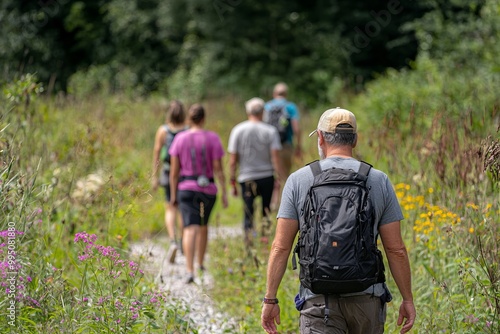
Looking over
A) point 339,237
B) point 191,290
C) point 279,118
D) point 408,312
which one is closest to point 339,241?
point 339,237

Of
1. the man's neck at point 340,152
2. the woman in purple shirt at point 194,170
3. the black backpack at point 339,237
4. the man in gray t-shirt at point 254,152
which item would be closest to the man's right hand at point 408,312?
the black backpack at point 339,237

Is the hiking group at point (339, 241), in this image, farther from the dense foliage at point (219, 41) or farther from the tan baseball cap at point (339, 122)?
the dense foliage at point (219, 41)

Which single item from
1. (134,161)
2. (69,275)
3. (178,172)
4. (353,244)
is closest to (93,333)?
(353,244)

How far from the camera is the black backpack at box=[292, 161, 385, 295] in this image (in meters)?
3.38

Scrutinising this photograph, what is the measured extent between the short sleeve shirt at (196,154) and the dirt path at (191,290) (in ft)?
1.81

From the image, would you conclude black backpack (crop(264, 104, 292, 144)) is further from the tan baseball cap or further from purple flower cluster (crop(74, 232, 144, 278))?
the tan baseball cap

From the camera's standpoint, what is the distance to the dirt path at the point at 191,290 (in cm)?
528

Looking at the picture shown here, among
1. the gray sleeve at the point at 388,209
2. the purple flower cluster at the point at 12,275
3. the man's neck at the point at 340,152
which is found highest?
the man's neck at the point at 340,152

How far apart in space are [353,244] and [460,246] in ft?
6.38

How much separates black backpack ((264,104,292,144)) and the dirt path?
4.69 feet

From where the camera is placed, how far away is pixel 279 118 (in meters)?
10.1

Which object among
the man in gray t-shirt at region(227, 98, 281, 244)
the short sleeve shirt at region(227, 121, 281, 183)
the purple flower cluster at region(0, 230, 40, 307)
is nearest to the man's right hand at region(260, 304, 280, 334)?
the purple flower cluster at region(0, 230, 40, 307)

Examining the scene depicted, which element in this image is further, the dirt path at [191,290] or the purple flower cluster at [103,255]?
the dirt path at [191,290]

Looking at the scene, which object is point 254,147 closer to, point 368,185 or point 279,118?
point 279,118
